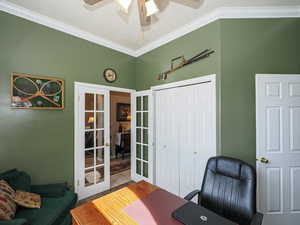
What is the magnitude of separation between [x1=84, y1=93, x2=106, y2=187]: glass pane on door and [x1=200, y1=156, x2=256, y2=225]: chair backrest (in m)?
1.99

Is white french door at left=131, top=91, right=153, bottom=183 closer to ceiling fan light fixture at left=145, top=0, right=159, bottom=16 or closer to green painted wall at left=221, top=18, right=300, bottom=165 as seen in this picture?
green painted wall at left=221, top=18, right=300, bottom=165

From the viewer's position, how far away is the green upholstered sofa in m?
1.41

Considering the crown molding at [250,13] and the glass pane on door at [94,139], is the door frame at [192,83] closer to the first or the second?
the crown molding at [250,13]

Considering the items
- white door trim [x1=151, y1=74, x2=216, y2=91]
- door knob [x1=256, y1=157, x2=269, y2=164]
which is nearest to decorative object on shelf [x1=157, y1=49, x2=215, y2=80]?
white door trim [x1=151, y1=74, x2=216, y2=91]

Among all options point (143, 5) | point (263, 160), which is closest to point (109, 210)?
point (143, 5)

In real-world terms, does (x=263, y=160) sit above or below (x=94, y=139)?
below

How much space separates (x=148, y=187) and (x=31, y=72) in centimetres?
226

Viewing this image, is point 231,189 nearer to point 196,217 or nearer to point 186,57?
point 196,217

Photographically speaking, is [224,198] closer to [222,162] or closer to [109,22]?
[222,162]

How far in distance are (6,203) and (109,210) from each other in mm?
1110

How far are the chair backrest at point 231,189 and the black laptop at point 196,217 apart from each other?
36 cm

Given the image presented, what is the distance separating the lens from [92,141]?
258 cm

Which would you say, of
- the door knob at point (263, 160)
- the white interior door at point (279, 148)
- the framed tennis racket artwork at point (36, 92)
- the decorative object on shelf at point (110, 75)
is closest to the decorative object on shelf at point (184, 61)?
the white interior door at point (279, 148)

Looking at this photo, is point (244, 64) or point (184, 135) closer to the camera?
point (244, 64)
